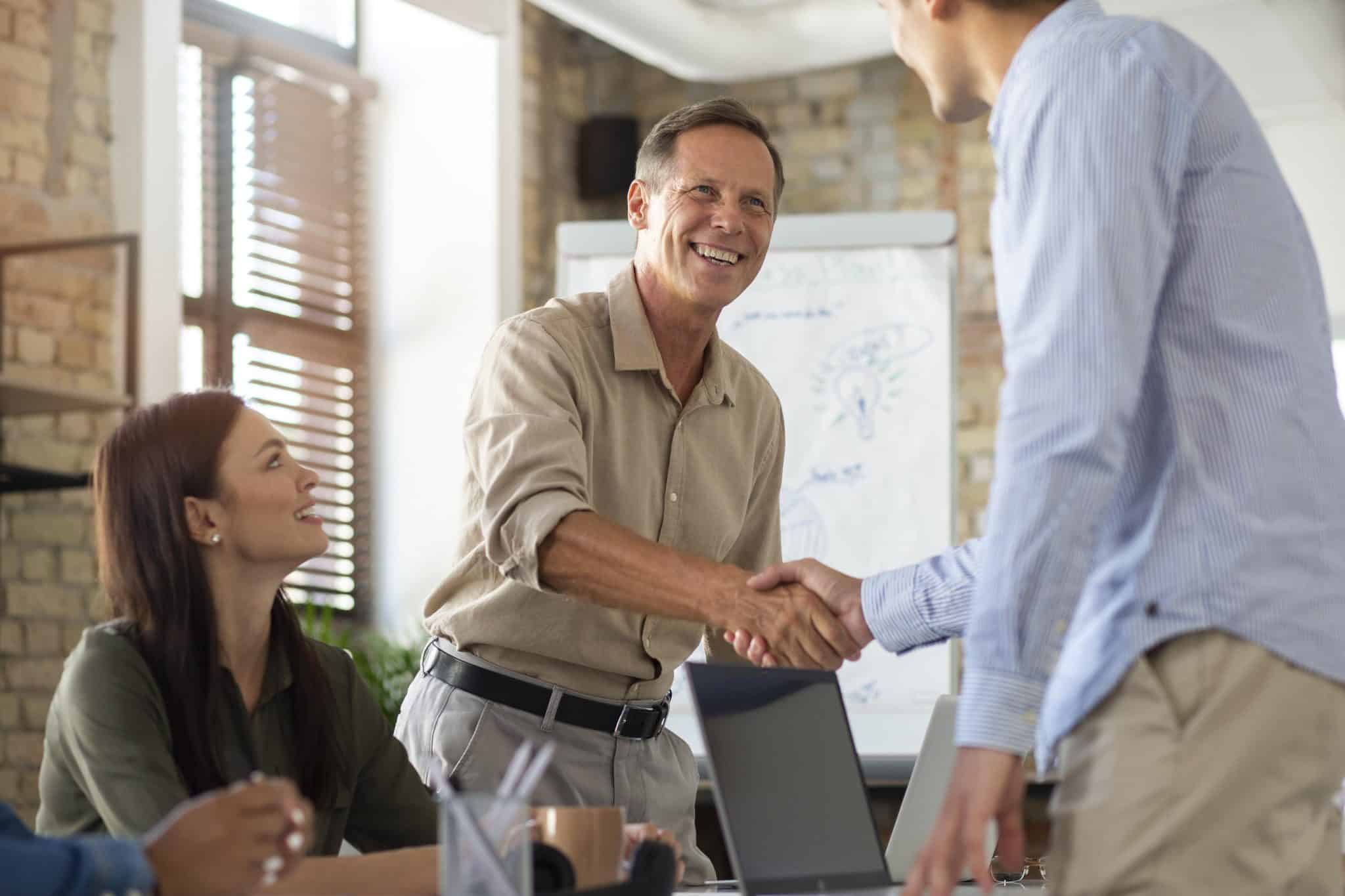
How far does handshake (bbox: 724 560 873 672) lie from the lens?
78.8 inches

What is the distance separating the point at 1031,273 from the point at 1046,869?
43cm

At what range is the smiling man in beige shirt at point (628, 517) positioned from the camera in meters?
1.98

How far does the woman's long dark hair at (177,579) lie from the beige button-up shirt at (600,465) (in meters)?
0.30

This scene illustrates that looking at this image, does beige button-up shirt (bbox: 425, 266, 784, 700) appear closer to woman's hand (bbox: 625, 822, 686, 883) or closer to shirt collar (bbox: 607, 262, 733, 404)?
shirt collar (bbox: 607, 262, 733, 404)

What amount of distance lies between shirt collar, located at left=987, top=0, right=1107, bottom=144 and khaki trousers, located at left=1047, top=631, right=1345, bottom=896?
0.43 m

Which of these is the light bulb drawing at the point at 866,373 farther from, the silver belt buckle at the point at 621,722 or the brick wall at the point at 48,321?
the silver belt buckle at the point at 621,722

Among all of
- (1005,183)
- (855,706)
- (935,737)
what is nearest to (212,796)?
(1005,183)

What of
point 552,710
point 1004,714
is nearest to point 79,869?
point 1004,714

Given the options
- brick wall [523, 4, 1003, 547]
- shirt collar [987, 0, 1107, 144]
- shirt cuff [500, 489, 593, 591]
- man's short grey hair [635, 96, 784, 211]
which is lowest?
shirt cuff [500, 489, 593, 591]

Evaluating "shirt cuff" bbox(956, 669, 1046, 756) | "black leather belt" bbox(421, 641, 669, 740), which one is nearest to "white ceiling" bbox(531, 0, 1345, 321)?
"black leather belt" bbox(421, 641, 669, 740)

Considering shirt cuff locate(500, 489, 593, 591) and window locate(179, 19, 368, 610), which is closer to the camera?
shirt cuff locate(500, 489, 593, 591)

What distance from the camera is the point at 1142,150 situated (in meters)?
1.17

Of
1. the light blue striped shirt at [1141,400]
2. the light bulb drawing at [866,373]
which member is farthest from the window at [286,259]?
the light blue striped shirt at [1141,400]

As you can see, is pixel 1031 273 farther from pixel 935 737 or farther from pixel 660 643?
pixel 660 643
